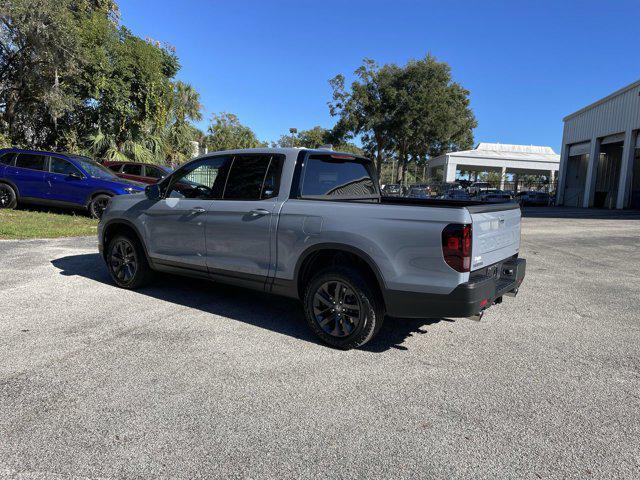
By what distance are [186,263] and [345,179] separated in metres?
2.04

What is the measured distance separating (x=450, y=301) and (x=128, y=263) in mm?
4219

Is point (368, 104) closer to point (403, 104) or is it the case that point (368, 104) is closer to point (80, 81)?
point (403, 104)

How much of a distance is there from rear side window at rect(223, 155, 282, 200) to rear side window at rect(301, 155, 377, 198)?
0.32m

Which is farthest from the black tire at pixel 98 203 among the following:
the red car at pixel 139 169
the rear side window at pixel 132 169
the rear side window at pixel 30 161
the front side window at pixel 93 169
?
the rear side window at pixel 132 169

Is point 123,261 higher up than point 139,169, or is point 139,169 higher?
point 139,169

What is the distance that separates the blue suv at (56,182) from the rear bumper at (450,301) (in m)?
9.80

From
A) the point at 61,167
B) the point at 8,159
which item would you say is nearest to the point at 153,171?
the point at 61,167

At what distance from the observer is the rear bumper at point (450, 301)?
142 inches

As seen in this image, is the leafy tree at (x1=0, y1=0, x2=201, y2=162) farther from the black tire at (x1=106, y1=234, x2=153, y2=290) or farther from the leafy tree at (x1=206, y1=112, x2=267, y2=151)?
the leafy tree at (x1=206, y1=112, x2=267, y2=151)

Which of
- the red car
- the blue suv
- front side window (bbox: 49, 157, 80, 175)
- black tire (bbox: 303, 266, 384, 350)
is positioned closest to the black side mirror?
black tire (bbox: 303, 266, 384, 350)

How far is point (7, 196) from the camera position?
42.2ft

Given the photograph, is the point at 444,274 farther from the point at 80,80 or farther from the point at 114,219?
the point at 80,80

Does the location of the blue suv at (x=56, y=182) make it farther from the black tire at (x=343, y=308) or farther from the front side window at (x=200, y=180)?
the black tire at (x=343, y=308)

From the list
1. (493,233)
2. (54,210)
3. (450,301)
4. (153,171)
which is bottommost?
(54,210)
